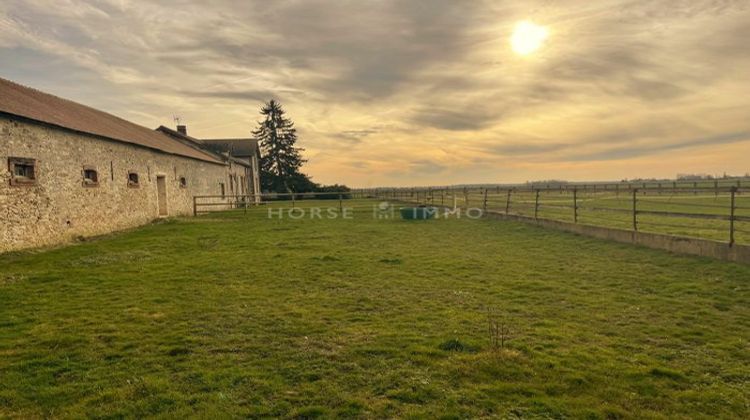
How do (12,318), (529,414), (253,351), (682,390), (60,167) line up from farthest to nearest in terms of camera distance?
(60,167)
(12,318)
(253,351)
(682,390)
(529,414)

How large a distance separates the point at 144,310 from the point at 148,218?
55.3 ft

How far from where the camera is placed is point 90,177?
54.1ft

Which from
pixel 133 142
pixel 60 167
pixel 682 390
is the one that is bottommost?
pixel 682 390

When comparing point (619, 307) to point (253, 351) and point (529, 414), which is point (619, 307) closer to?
point (529, 414)

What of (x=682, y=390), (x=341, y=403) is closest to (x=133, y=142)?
(x=341, y=403)

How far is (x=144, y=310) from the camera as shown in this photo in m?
6.84

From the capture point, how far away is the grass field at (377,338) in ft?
12.8

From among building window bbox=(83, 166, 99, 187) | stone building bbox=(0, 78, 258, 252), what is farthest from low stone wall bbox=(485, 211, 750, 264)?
building window bbox=(83, 166, 99, 187)

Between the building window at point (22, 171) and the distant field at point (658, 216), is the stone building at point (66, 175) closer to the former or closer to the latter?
the building window at point (22, 171)

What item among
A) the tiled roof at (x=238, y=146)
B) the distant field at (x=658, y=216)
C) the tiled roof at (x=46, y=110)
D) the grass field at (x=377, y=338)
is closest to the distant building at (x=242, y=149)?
the tiled roof at (x=238, y=146)

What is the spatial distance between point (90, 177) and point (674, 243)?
20.2 metres

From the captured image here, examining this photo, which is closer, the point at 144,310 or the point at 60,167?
the point at 144,310

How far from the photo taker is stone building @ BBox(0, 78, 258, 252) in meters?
12.4

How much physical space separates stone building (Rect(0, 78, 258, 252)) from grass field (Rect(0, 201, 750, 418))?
9.48ft
